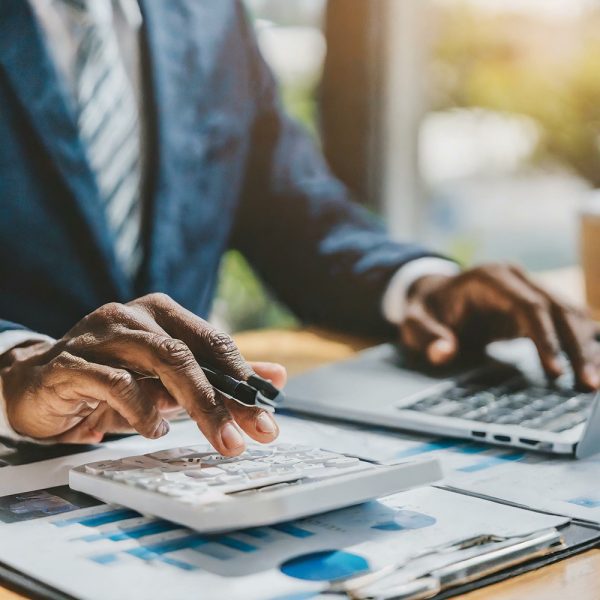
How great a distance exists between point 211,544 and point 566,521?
230 millimetres

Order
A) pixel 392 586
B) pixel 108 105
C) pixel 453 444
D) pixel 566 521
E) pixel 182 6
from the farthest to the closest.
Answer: pixel 182 6, pixel 108 105, pixel 453 444, pixel 566 521, pixel 392 586

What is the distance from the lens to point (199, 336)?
760 mm

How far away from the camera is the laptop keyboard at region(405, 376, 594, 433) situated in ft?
2.82

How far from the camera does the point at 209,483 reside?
61 centimetres

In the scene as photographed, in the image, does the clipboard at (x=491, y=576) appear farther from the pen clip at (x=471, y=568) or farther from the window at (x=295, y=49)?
the window at (x=295, y=49)

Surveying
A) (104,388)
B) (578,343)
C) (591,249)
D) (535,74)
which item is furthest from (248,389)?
(535,74)

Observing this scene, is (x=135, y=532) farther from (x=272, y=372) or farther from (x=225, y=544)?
(x=272, y=372)

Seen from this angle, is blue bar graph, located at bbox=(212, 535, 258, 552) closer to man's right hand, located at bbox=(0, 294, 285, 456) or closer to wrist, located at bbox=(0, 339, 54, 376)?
man's right hand, located at bbox=(0, 294, 285, 456)

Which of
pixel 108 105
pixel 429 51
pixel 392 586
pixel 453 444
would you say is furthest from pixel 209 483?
pixel 429 51

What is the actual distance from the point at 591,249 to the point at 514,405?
2.06ft

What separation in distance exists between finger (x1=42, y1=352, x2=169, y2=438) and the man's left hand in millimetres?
469

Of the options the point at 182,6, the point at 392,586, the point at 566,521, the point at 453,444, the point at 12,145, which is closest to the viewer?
the point at 392,586

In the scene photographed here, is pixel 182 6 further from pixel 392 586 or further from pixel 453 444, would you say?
pixel 392 586

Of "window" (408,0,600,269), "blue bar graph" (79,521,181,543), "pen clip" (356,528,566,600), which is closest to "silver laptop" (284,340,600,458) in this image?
"pen clip" (356,528,566,600)
